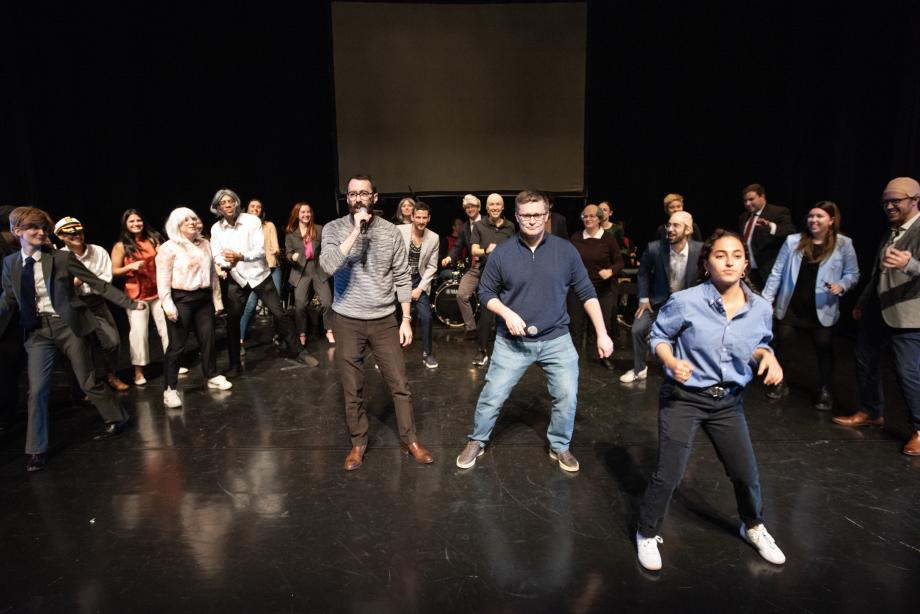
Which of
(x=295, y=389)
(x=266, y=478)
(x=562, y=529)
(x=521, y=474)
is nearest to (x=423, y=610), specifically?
(x=562, y=529)

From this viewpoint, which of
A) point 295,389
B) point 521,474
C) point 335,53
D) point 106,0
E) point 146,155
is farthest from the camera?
point 335,53

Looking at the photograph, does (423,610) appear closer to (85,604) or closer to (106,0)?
(85,604)

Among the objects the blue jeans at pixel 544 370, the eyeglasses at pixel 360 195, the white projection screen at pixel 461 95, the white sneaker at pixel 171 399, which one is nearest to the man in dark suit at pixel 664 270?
the blue jeans at pixel 544 370

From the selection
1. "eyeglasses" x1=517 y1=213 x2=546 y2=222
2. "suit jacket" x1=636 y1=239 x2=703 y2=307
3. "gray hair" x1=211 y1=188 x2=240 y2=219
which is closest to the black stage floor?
"suit jacket" x1=636 y1=239 x2=703 y2=307

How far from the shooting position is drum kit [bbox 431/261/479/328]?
6.79 metres

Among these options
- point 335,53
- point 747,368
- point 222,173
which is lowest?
point 747,368

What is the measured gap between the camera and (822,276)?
3799mm

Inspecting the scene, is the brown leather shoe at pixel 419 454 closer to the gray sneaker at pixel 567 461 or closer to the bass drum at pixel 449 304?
the gray sneaker at pixel 567 461

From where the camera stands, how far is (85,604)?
219 cm

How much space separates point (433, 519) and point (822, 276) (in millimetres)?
2959

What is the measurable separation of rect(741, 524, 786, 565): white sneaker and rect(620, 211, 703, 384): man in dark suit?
1799 mm

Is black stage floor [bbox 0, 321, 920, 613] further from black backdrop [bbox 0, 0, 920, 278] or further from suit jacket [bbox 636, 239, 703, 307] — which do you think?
black backdrop [bbox 0, 0, 920, 278]

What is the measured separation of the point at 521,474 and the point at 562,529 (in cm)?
55

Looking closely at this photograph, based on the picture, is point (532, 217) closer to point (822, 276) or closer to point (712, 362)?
point (712, 362)
